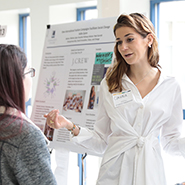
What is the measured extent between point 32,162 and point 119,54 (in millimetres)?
1004

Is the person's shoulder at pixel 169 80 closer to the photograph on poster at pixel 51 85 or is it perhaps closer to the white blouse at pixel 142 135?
the white blouse at pixel 142 135

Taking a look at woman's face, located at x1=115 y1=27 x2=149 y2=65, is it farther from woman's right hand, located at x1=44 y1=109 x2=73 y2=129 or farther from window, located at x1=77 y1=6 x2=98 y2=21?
window, located at x1=77 y1=6 x2=98 y2=21

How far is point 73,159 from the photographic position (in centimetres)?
391

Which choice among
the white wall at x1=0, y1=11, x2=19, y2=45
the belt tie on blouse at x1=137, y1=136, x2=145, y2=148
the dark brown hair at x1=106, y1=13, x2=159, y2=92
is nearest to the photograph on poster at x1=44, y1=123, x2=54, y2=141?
the dark brown hair at x1=106, y1=13, x2=159, y2=92

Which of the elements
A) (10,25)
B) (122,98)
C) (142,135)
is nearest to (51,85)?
(122,98)

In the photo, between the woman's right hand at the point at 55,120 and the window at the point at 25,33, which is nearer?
the woman's right hand at the point at 55,120

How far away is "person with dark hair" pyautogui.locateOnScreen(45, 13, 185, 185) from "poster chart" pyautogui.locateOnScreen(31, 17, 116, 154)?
2.08 ft

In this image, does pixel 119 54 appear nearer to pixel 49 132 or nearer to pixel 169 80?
pixel 169 80

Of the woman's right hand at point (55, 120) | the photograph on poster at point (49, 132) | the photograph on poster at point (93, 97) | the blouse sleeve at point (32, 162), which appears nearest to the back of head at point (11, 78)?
the blouse sleeve at point (32, 162)

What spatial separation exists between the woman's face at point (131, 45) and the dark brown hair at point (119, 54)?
0.08ft

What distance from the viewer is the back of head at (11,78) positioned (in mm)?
1075

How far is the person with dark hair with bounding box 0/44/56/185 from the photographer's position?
1048mm

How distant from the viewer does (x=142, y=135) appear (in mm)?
1639

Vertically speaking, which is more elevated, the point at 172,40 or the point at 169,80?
the point at 172,40
